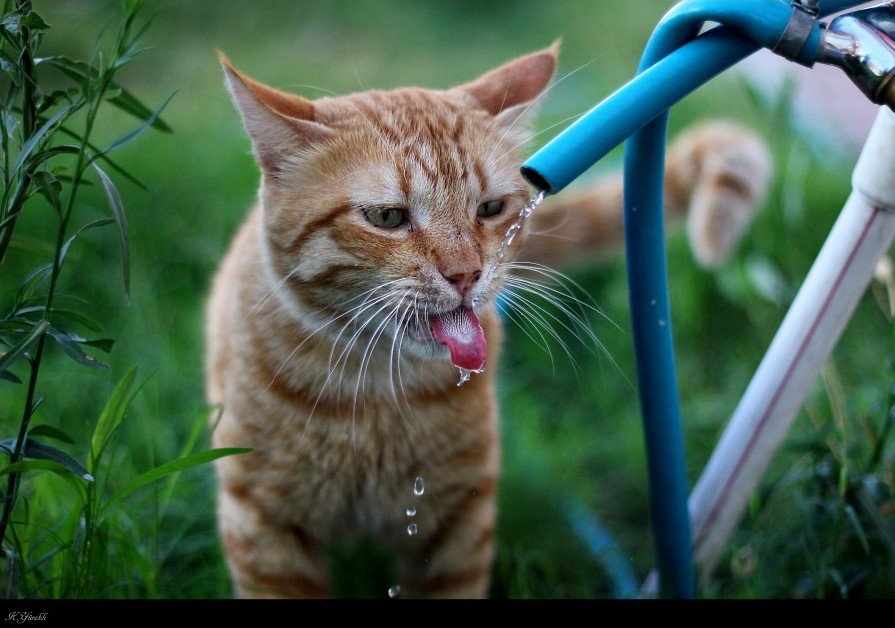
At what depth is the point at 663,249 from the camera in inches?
59.5

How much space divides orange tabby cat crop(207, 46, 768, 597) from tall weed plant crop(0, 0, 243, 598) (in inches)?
7.1

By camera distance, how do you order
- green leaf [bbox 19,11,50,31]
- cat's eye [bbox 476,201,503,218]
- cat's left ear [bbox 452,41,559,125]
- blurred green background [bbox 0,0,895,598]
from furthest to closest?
blurred green background [bbox 0,0,895,598] < cat's left ear [bbox 452,41,559,125] < cat's eye [bbox 476,201,503,218] < green leaf [bbox 19,11,50,31]

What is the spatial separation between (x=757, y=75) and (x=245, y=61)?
7.18 feet

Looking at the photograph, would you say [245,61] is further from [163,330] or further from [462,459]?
[462,459]

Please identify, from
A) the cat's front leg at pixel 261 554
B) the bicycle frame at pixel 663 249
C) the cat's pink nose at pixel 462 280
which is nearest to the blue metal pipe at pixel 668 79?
the bicycle frame at pixel 663 249

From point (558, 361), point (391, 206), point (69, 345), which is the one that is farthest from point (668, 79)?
point (558, 361)

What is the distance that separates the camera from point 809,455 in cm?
207

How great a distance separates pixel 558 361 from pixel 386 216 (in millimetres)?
1373

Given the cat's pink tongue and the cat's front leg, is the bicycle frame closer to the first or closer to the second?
the cat's pink tongue

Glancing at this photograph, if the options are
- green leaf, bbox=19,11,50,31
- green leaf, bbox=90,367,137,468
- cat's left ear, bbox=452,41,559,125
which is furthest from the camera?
cat's left ear, bbox=452,41,559,125

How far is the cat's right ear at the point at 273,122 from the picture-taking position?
4.72 feet

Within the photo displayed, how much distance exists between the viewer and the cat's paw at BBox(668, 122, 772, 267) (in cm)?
221

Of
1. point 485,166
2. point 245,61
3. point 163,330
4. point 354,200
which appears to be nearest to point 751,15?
point 485,166

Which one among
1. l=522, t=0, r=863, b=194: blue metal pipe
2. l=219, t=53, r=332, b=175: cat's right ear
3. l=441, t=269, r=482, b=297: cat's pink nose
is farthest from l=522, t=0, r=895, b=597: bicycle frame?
l=219, t=53, r=332, b=175: cat's right ear
